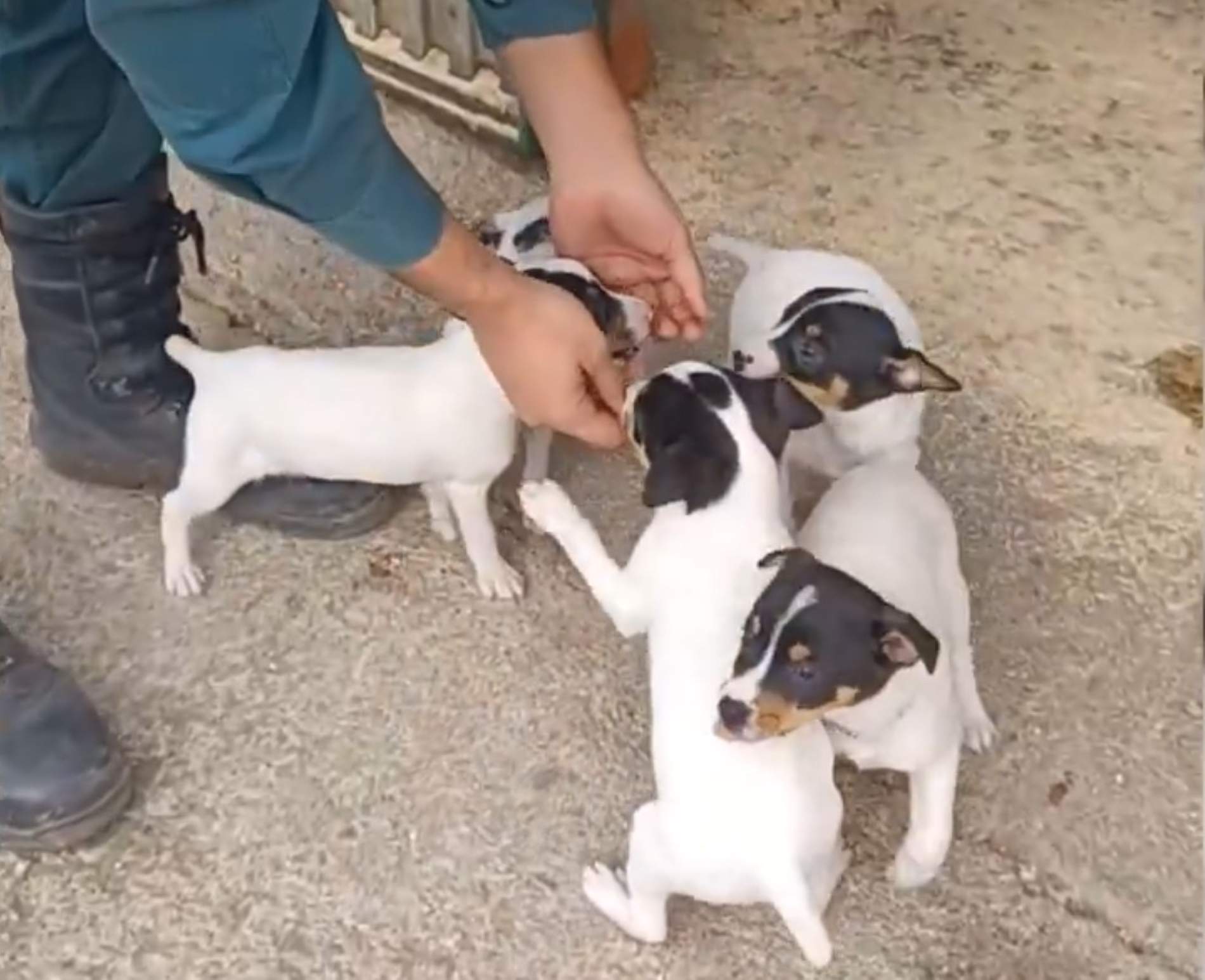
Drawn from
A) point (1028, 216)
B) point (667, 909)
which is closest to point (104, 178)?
point (667, 909)

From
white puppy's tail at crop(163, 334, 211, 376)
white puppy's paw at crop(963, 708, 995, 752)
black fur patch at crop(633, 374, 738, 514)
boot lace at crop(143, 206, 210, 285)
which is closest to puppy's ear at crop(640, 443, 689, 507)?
black fur patch at crop(633, 374, 738, 514)

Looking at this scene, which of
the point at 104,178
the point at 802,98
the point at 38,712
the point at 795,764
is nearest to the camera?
the point at 795,764

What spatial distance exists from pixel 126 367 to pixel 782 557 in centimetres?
68

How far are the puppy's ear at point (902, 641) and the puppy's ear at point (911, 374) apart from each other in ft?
0.91

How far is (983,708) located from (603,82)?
57 cm

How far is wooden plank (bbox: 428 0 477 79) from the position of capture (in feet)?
6.80

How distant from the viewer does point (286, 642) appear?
164 cm

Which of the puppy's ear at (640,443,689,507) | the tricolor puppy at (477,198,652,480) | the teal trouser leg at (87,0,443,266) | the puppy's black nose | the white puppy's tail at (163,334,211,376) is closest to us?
the teal trouser leg at (87,0,443,266)

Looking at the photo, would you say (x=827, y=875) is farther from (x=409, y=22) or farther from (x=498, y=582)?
(x=409, y=22)

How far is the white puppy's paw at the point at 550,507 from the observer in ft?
4.98

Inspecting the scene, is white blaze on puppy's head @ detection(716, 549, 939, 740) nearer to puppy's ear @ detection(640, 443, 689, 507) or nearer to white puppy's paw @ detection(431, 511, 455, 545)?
puppy's ear @ detection(640, 443, 689, 507)

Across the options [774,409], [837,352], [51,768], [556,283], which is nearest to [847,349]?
[837,352]

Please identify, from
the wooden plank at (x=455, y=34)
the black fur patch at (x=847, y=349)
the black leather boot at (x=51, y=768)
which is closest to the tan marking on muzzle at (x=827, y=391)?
the black fur patch at (x=847, y=349)

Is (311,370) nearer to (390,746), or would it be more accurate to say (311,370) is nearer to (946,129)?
(390,746)
